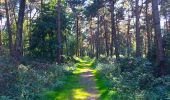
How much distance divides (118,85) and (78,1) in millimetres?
42034

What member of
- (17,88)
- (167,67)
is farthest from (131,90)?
(17,88)

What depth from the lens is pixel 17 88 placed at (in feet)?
53.0

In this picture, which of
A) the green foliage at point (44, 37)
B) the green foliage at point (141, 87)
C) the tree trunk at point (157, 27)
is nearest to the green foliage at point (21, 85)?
the green foliage at point (141, 87)

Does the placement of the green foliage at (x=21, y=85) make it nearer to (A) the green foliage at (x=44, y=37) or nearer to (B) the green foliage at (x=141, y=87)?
(B) the green foliage at (x=141, y=87)

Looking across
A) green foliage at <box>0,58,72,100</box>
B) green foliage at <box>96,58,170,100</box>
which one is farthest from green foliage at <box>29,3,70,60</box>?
green foliage at <box>96,58,170,100</box>

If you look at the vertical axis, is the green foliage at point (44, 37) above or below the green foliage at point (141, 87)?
above

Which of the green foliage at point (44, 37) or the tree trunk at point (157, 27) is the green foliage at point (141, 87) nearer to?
the tree trunk at point (157, 27)

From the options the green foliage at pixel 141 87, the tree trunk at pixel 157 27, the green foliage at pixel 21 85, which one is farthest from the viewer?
the tree trunk at pixel 157 27

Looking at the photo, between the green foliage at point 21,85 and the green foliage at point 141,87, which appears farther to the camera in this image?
the green foliage at point 21,85

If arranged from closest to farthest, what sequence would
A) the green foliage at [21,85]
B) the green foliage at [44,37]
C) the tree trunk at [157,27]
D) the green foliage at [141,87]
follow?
the green foliage at [141,87]
the green foliage at [21,85]
the tree trunk at [157,27]
the green foliage at [44,37]

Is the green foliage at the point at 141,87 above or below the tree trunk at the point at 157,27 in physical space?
below

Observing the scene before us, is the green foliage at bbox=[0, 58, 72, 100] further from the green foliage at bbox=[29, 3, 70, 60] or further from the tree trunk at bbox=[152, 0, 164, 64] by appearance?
the green foliage at bbox=[29, 3, 70, 60]

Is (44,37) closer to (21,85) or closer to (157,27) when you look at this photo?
(157,27)

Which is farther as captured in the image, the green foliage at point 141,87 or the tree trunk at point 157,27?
the tree trunk at point 157,27
